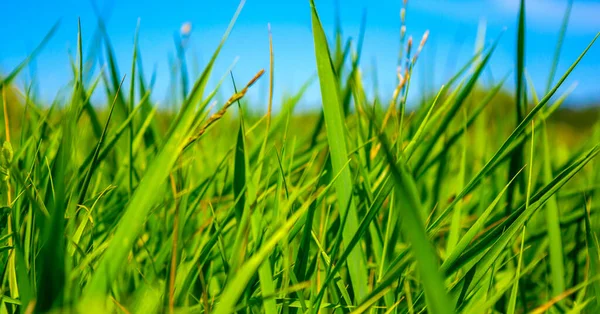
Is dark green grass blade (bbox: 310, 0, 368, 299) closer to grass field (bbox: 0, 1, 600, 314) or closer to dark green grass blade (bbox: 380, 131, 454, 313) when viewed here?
grass field (bbox: 0, 1, 600, 314)

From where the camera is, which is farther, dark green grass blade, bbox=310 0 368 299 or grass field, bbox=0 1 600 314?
dark green grass blade, bbox=310 0 368 299

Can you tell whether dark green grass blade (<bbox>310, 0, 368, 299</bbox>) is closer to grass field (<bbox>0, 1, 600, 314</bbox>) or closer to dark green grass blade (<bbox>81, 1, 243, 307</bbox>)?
grass field (<bbox>0, 1, 600, 314</bbox>)

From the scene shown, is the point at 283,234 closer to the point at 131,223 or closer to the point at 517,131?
the point at 131,223

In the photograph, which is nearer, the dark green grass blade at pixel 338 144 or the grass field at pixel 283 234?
the grass field at pixel 283 234

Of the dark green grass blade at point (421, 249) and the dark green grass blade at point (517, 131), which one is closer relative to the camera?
the dark green grass blade at point (421, 249)

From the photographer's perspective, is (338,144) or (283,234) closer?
(283,234)

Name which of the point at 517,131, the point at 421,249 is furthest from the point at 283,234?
the point at 517,131

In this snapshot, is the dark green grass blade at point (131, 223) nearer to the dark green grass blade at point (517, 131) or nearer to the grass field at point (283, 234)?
the grass field at point (283, 234)

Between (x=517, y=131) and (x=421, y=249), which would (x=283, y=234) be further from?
(x=517, y=131)

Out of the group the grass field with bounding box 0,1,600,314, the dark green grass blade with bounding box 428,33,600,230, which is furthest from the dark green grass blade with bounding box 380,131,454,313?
the dark green grass blade with bounding box 428,33,600,230

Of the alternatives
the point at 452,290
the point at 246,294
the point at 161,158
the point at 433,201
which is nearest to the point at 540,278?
the point at 433,201

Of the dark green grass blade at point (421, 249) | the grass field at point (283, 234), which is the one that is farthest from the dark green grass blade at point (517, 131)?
the dark green grass blade at point (421, 249)

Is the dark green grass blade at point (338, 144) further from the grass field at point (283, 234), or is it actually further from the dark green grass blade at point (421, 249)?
the dark green grass blade at point (421, 249)

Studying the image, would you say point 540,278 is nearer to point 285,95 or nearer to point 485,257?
point 485,257
